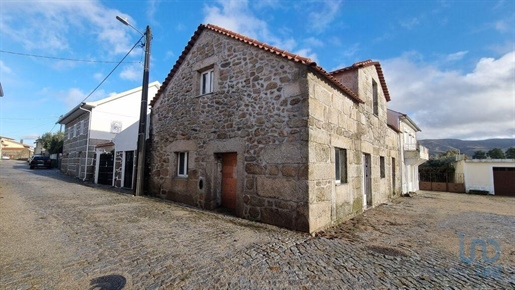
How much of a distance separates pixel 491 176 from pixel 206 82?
23.1 meters

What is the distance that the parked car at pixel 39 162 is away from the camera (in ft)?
78.1

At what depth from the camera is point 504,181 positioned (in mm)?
18359

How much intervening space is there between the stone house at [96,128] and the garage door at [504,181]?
2662cm

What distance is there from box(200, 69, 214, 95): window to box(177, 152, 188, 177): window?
2.38m

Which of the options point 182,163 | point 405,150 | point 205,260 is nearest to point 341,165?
point 205,260

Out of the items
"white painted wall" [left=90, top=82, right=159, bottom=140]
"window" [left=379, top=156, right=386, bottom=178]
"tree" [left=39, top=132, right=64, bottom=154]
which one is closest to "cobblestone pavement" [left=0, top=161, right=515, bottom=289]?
"window" [left=379, top=156, right=386, bottom=178]

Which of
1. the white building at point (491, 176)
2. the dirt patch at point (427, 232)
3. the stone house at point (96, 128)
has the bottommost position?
the dirt patch at point (427, 232)

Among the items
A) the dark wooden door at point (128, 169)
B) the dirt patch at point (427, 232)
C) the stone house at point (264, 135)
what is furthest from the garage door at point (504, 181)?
the dark wooden door at point (128, 169)

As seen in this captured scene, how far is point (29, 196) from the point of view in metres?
8.56

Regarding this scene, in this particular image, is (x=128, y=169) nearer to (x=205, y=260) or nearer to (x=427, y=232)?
(x=205, y=260)

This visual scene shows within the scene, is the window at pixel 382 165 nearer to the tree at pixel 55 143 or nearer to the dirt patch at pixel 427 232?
the dirt patch at pixel 427 232

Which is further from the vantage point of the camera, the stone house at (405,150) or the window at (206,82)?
the stone house at (405,150)

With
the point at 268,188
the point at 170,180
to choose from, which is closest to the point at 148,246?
the point at 268,188

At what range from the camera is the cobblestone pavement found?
2.96 meters
